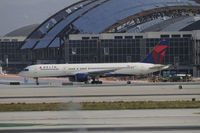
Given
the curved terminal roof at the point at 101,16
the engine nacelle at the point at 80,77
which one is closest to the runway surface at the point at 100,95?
the engine nacelle at the point at 80,77

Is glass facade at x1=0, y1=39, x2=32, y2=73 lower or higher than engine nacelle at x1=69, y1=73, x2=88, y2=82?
higher

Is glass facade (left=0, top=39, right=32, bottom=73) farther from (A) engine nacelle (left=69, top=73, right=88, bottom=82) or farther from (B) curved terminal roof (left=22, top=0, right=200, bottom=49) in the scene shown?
(A) engine nacelle (left=69, top=73, right=88, bottom=82)

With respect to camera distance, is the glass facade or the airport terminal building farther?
the glass facade

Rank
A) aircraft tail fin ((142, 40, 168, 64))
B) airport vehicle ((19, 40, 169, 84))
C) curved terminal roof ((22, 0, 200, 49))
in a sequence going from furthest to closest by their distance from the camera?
curved terminal roof ((22, 0, 200, 49)), aircraft tail fin ((142, 40, 168, 64)), airport vehicle ((19, 40, 169, 84))

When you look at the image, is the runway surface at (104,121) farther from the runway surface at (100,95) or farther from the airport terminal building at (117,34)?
the airport terminal building at (117,34)

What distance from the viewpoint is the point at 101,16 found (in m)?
121

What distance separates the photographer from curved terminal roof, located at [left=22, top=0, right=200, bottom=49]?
393ft

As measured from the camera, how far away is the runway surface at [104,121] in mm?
23578

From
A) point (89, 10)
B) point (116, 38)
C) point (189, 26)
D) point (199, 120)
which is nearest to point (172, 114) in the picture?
point (199, 120)

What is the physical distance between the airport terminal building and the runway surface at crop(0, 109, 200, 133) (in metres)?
72.1

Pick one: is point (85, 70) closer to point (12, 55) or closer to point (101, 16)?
point (101, 16)

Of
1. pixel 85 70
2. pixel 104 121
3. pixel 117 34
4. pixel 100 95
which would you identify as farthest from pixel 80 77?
pixel 104 121

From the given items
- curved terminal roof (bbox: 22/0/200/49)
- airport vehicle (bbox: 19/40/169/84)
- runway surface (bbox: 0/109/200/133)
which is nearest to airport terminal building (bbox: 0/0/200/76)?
curved terminal roof (bbox: 22/0/200/49)

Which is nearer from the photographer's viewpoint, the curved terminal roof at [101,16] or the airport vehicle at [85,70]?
the airport vehicle at [85,70]
